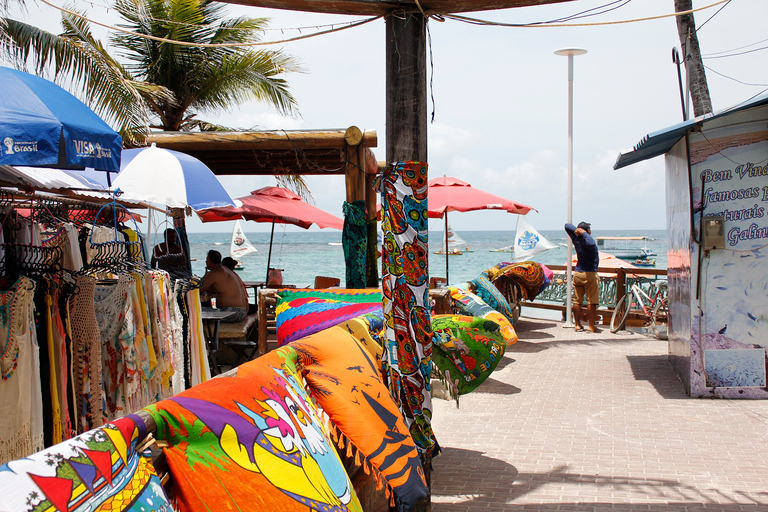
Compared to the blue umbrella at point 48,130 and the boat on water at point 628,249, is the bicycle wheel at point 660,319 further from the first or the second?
the boat on water at point 628,249

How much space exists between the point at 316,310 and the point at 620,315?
833cm

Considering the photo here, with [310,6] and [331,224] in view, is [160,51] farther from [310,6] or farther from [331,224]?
[310,6]

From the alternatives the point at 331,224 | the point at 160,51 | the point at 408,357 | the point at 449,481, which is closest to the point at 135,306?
the point at 408,357

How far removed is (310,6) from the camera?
4.04 meters

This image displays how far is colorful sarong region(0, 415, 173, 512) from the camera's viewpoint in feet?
4.21

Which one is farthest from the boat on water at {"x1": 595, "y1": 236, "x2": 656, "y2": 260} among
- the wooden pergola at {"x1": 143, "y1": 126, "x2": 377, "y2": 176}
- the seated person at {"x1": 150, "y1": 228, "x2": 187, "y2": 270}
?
the seated person at {"x1": 150, "y1": 228, "x2": 187, "y2": 270}

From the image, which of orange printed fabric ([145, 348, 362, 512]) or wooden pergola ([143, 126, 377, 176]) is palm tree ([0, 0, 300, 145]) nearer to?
wooden pergola ([143, 126, 377, 176])

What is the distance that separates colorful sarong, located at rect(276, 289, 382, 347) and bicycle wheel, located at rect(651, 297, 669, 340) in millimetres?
7059

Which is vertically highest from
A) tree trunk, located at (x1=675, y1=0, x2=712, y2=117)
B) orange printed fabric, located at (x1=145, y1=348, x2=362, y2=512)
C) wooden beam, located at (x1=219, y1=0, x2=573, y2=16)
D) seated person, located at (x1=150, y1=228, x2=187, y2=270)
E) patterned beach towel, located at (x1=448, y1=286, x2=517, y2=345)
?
tree trunk, located at (x1=675, y1=0, x2=712, y2=117)

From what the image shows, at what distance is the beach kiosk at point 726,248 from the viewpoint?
657cm

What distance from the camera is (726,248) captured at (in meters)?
6.71

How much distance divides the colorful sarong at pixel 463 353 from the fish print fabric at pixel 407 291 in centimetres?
82

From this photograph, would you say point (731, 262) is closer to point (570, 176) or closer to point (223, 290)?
point (570, 176)

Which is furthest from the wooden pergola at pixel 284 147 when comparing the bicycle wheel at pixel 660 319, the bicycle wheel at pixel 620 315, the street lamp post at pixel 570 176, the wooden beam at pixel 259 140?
the bicycle wheel at pixel 660 319
